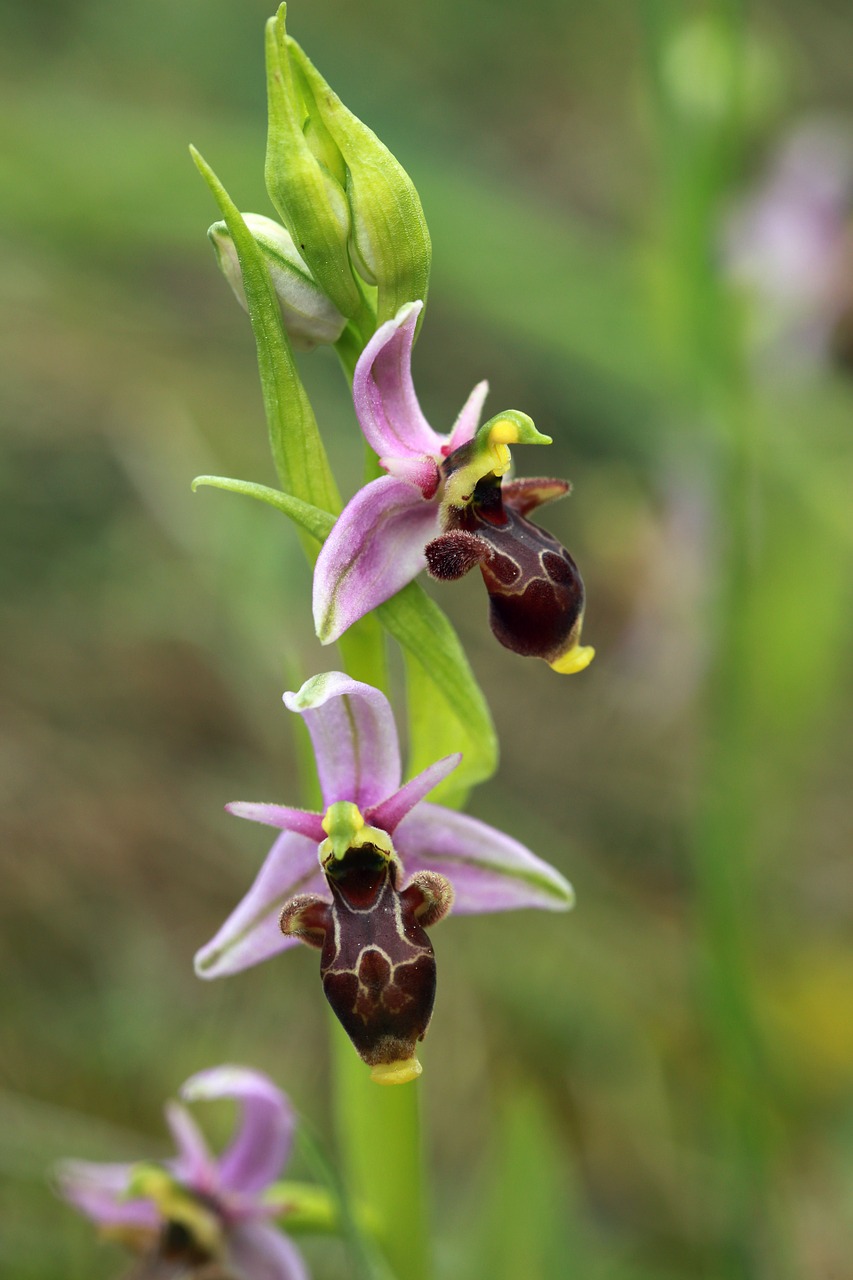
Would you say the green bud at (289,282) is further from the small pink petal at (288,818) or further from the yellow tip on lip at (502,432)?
the small pink petal at (288,818)

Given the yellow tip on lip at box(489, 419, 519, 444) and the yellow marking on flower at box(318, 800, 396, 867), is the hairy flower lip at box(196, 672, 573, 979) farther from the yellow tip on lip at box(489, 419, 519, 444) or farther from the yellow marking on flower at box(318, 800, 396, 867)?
the yellow tip on lip at box(489, 419, 519, 444)

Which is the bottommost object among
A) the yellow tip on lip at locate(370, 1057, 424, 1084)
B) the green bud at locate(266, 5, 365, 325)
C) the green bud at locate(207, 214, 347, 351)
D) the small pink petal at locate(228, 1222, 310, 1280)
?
the small pink petal at locate(228, 1222, 310, 1280)

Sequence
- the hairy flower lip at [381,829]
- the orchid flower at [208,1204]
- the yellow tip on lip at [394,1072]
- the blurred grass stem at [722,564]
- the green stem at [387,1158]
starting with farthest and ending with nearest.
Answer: the blurred grass stem at [722,564]
the orchid flower at [208,1204]
the green stem at [387,1158]
the hairy flower lip at [381,829]
the yellow tip on lip at [394,1072]

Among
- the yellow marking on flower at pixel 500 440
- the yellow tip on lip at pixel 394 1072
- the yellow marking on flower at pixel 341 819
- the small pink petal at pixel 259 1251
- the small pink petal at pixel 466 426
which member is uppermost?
the small pink petal at pixel 466 426

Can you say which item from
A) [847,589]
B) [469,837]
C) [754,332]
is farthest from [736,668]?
[754,332]

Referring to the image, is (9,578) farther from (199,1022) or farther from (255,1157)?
(255,1157)

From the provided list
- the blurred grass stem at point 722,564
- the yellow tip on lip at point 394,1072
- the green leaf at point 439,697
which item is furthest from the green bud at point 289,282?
the blurred grass stem at point 722,564

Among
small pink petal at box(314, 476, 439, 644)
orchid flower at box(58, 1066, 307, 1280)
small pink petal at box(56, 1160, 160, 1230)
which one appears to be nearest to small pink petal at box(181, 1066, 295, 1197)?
orchid flower at box(58, 1066, 307, 1280)
